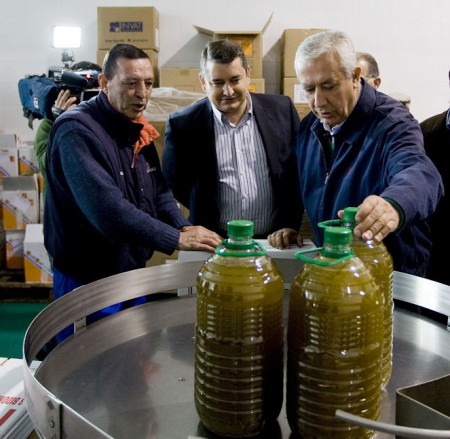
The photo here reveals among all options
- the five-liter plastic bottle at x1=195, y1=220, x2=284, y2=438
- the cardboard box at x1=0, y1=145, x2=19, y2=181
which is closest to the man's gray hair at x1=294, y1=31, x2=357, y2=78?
the five-liter plastic bottle at x1=195, y1=220, x2=284, y2=438

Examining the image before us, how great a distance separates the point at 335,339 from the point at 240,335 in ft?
0.42

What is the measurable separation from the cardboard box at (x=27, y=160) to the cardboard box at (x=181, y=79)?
117 centimetres

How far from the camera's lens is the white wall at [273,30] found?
4188 mm

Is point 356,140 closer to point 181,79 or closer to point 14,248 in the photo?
point 181,79

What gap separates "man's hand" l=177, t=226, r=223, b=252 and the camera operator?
1314 millimetres

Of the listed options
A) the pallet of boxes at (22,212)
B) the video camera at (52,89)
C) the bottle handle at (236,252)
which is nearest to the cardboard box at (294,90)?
the video camera at (52,89)

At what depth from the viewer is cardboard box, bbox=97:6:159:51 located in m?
3.85

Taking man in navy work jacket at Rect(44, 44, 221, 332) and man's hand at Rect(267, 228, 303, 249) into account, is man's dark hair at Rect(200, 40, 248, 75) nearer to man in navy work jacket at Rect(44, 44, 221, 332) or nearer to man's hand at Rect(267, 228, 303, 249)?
man in navy work jacket at Rect(44, 44, 221, 332)

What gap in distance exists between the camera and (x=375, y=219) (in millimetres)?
919

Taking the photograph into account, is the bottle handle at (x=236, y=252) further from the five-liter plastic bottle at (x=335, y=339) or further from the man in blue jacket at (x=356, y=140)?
the man in blue jacket at (x=356, y=140)

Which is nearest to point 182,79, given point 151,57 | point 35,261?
point 151,57

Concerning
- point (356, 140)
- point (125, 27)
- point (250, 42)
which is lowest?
point (356, 140)

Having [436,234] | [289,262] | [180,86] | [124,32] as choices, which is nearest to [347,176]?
[289,262]

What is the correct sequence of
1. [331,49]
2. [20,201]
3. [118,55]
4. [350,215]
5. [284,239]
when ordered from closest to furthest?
[350,215] < [331,49] < [284,239] < [118,55] < [20,201]
